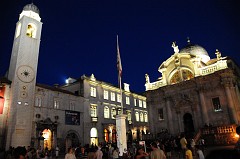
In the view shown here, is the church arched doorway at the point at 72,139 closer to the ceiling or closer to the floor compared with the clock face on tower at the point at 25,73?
closer to the floor

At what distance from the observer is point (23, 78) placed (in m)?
31.4

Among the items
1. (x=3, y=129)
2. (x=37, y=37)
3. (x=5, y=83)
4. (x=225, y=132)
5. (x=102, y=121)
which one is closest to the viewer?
(x=225, y=132)

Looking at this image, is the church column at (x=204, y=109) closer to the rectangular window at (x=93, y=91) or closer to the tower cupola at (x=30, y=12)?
the rectangular window at (x=93, y=91)

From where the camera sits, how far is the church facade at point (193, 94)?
2849 centimetres

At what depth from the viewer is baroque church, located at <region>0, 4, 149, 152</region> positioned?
95.7ft

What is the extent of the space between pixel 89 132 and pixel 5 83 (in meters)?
18.1

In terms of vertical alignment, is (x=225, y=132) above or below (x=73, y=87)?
below

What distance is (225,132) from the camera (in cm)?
2433

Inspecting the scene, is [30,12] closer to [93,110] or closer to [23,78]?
[23,78]

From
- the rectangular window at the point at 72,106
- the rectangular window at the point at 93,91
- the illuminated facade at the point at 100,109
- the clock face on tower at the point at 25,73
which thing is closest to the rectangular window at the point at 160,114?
the illuminated facade at the point at 100,109

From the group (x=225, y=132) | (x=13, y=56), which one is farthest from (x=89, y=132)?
(x=225, y=132)

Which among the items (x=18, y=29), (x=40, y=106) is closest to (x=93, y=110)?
(x=40, y=106)

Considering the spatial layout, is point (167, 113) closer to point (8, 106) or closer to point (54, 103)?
point (54, 103)

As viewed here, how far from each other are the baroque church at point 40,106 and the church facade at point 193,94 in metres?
6.50
